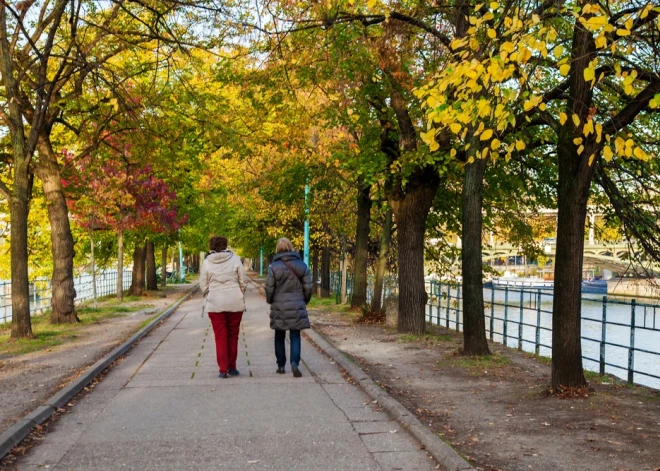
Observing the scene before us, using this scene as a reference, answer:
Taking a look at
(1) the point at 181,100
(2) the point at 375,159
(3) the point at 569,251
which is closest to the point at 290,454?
(3) the point at 569,251

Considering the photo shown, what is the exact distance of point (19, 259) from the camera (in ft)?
47.6

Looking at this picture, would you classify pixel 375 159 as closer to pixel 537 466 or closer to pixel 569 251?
pixel 569 251

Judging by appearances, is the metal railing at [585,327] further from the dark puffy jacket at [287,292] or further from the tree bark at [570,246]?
the dark puffy jacket at [287,292]

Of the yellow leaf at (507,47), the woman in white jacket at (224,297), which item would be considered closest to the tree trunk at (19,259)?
the woman in white jacket at (224,297)

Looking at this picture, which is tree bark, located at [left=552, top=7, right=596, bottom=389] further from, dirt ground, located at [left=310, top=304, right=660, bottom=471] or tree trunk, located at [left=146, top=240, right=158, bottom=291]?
tree trunk, located at [left=146, top=240, right=158, bottom=291]

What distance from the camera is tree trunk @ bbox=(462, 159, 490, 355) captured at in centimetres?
1160

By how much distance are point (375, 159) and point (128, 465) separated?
37.7 ft

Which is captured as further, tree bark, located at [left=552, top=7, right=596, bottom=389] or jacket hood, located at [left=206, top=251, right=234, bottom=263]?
jacket hood, located at [left=206, top=251, right=234, bottom=263]

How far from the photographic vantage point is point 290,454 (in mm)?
5824

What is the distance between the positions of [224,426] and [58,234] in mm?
13253

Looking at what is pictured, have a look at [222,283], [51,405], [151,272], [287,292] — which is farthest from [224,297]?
[151,272]

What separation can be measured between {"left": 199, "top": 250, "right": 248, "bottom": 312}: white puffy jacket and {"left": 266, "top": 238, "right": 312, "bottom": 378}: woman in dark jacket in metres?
0.41

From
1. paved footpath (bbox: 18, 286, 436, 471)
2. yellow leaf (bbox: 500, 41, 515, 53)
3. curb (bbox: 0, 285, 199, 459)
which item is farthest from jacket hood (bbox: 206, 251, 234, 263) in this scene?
yellow leaf (bbox: 500, 41, 515, 53)

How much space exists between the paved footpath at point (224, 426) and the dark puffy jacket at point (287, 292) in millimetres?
779
